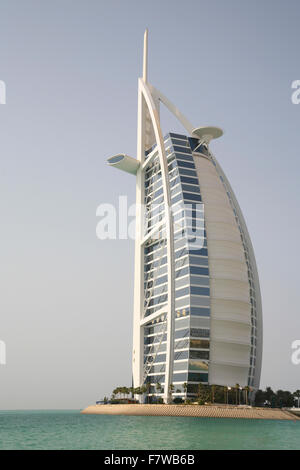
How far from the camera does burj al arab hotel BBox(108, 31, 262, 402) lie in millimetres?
99875

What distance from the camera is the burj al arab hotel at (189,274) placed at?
99.9 metres

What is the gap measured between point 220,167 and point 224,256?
24847 mm

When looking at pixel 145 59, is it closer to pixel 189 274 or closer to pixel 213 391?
pixel 189 274

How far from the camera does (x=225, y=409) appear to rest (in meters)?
87.1

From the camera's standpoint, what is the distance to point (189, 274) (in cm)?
10144

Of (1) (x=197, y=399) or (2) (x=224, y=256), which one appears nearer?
(1) (x=197, y=399)

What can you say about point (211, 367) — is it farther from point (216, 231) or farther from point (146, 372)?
point (216, 231)

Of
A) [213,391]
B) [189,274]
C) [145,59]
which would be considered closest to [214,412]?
[213,391]

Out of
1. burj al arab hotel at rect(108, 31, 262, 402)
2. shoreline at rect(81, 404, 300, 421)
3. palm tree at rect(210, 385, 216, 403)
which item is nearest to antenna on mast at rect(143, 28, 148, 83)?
burj al arab hotel at rect(108, 31, 262, 402)

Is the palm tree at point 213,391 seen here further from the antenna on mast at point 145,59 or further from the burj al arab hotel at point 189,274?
the antenna on mast at point 145,59

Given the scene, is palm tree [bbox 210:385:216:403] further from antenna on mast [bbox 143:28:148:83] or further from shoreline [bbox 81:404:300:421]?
antenna on mast [bbox 143:28:148:83]

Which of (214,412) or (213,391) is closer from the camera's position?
(214,412)
